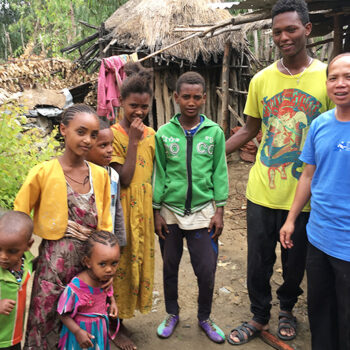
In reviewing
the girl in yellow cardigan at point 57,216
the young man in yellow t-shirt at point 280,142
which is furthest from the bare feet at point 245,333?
the girl in yellow cardigan at point 57,216

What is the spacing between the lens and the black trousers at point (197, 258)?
2.47m

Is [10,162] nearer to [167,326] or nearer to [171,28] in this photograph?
[167,326]

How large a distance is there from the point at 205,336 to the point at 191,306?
1.53 feet

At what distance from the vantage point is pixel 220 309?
312 cm

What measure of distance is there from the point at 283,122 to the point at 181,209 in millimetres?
889

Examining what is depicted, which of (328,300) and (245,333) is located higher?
(328,300)

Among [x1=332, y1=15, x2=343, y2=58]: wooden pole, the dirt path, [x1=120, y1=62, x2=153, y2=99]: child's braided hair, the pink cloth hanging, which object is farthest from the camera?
the pink cloth hanging

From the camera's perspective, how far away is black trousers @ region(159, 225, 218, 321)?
2.47 meters

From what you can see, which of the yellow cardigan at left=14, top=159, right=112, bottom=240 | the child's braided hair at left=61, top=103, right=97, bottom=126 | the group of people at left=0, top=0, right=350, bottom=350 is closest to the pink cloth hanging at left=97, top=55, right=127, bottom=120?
the group of people at left=0, top=0, right=350, bottom=350

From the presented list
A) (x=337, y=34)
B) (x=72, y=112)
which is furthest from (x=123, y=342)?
(x=337, y=34)

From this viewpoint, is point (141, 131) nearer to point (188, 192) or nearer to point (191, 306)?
point (188, 192)

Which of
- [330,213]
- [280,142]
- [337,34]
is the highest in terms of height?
[337,34]

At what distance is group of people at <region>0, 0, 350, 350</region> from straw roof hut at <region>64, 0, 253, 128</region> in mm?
5510

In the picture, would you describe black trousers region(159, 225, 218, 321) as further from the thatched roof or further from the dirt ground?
the thatched roof
